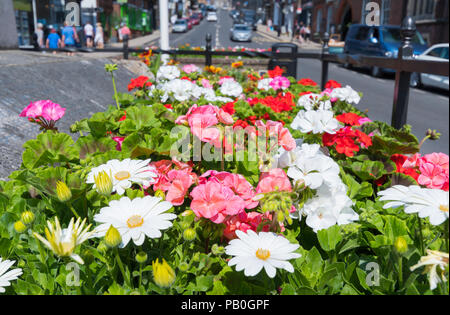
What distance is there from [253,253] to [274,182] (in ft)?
0.72

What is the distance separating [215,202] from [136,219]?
0.19 meters

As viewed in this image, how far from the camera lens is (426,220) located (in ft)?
3.33

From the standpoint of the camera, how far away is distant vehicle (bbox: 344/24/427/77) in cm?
1344

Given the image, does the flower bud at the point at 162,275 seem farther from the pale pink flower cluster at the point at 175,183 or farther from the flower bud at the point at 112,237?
the pale pink flower cluster at the point at 175,183

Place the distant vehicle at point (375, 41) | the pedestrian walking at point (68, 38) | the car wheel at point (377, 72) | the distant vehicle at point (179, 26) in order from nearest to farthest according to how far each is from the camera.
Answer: the pedestrian walking at point (68, 38), the distant vehicle at point (375, 41), the car wheel at point (377, 72), the distant vehicle at point (179, 26)

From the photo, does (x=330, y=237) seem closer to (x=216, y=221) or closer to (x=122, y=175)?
(x=216, y=221)

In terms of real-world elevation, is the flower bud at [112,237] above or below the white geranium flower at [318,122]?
below

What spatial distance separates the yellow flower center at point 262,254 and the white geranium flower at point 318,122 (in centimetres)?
70

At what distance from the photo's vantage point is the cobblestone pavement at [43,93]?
1.68m

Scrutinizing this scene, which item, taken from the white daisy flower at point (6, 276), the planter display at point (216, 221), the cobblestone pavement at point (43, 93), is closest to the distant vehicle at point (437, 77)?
the cobblestone pavement at point (43, 93)

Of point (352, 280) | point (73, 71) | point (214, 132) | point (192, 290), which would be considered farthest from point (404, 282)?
point (73, 71)

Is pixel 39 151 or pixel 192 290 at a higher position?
pixel 39 151

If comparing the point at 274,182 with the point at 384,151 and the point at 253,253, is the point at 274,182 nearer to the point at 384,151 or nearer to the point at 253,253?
the point at 253,253

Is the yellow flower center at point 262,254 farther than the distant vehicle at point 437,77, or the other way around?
the distant vehicle at point 437,77
